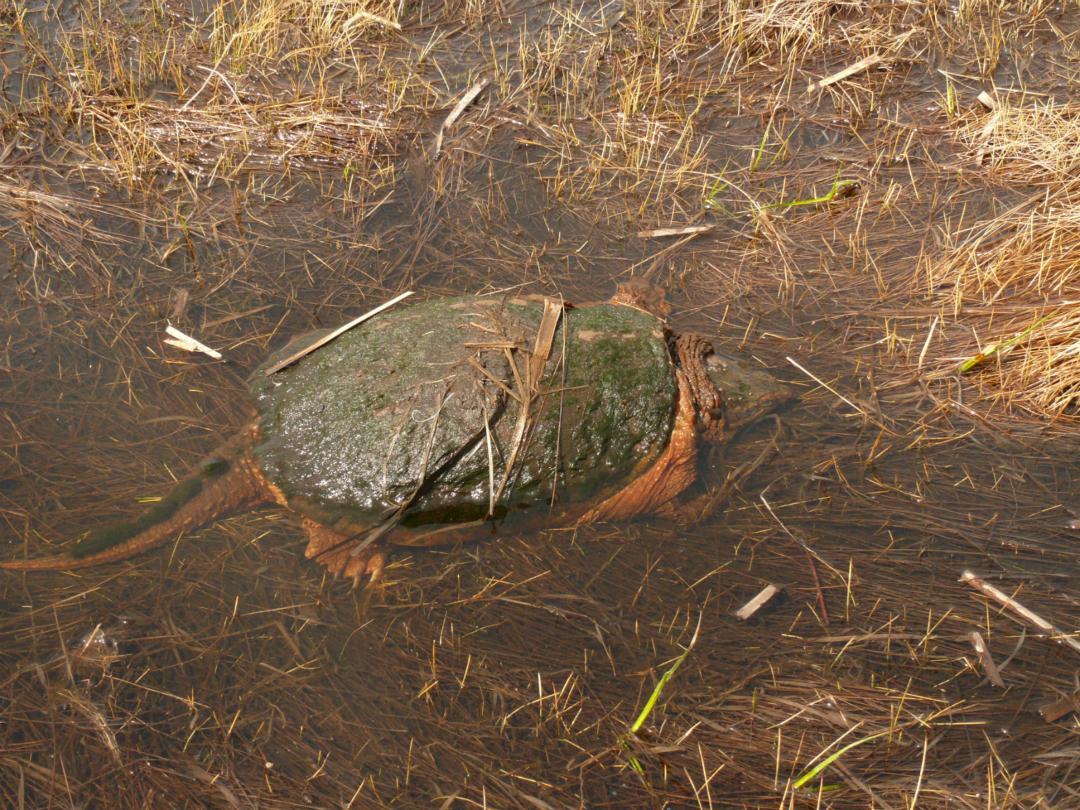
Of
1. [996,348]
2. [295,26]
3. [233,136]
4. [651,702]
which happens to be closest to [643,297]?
[996,348]

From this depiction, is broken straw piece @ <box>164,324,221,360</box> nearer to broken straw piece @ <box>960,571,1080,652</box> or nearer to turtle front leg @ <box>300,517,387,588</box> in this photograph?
turtle front leg @ <box>300,517,387,588</box>

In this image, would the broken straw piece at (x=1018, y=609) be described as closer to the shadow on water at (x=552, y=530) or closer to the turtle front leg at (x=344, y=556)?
the shadow on water at (x=552, y=530)

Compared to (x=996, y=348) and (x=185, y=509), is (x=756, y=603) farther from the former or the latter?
(x=185, y=509)

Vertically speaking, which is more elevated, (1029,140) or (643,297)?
(1029,140)

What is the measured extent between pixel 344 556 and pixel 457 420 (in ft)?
1.92

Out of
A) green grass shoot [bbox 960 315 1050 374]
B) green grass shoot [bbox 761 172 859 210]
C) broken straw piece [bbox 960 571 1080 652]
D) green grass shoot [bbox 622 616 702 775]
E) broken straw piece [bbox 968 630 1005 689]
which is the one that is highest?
green grass shoot [bbox 761 172 859 210]

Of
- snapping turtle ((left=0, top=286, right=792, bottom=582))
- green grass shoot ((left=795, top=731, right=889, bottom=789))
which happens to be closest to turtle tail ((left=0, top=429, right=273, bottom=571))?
snapping turtle ((left=0, top=286, right=792, bottom=582))

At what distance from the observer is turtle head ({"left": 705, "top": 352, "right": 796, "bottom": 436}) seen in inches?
131

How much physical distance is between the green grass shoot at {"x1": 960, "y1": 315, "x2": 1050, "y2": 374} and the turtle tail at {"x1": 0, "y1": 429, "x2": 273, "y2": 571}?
2611mm

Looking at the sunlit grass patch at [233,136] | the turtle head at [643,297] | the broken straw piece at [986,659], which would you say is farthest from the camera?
the sunlit grass patch at [233,136]

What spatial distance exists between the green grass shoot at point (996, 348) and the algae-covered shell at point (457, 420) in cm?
125

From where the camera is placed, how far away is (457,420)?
112 inches

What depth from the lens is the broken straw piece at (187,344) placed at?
3.53 metres

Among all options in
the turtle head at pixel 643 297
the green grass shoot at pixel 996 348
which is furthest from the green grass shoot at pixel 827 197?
the green grass shoot at pixel 996 348
